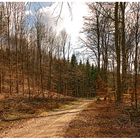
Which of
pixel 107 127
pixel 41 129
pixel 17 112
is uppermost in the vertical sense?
pixel 107 127

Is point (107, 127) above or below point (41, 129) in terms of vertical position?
above

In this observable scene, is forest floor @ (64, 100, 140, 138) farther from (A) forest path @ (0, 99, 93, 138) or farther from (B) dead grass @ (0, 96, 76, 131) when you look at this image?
(B) dead grass @ (0, 96, 76, 131)

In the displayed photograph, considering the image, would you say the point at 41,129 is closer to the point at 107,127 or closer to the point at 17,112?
the point at 107,127

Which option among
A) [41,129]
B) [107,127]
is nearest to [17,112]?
[41,129]

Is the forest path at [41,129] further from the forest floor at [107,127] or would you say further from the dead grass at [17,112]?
the dead grass at [17,112]

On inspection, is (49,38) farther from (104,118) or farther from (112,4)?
(104,118)

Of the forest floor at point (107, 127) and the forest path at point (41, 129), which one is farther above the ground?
the forest floor at point (107, 127)

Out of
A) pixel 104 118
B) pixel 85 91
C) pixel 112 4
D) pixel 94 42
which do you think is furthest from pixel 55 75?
pixel 104 118

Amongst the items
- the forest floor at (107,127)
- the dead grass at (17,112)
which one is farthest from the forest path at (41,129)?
the dead grass at (17,112)

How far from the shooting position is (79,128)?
50.4ft

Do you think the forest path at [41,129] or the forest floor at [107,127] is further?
the forest path at [41,129]

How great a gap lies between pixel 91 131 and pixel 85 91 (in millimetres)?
80028

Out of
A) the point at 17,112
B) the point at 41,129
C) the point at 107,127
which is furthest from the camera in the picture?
the point at 17,112

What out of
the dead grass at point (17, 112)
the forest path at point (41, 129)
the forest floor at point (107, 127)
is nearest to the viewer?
the forest floor at point (107, 127)
